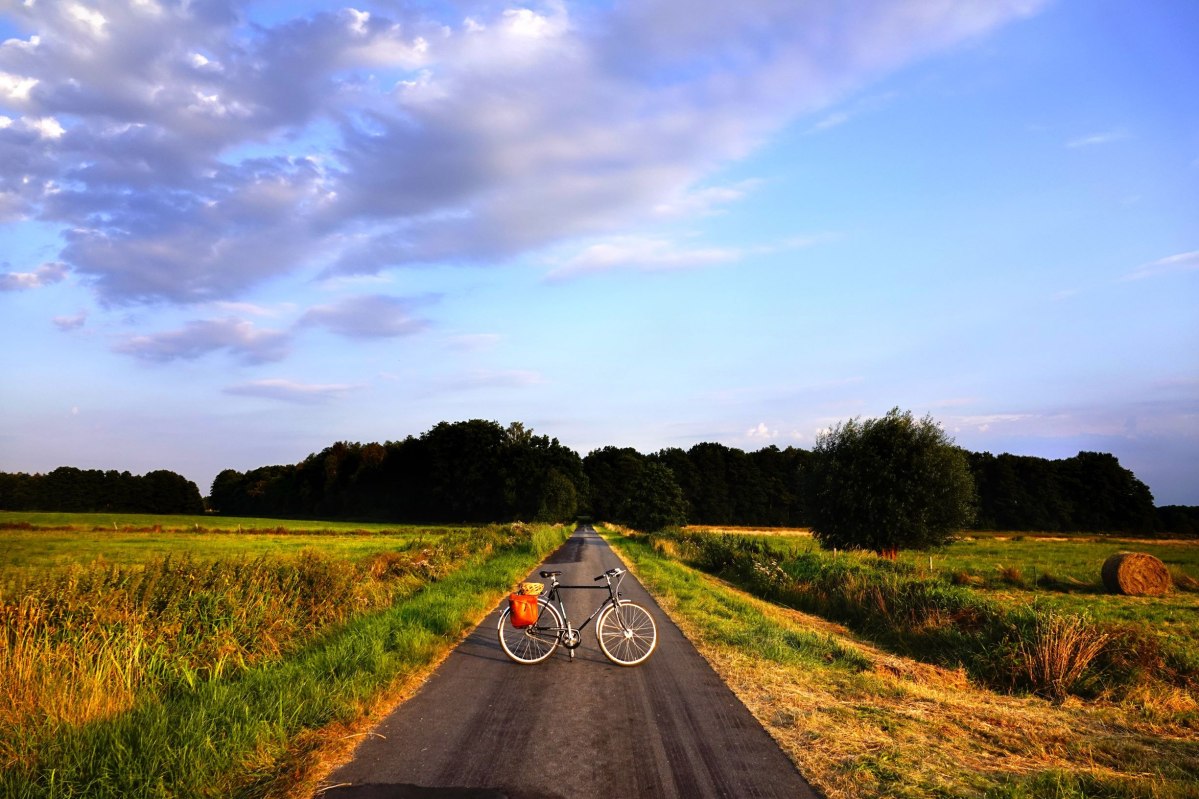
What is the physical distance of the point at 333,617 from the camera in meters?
11.7

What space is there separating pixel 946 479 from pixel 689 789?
31.5 metres

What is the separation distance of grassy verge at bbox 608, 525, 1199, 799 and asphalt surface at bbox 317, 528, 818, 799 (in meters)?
0.50

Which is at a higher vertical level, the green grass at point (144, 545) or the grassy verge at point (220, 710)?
the grassy verge at point (220, 710)

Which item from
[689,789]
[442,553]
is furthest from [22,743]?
[442,553]

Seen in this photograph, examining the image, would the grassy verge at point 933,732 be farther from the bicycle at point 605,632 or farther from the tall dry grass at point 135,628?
the tall dry grass at point 135,628

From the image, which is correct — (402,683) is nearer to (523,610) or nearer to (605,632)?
(523,610)

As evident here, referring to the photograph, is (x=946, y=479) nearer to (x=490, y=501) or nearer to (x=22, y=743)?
(x=22, y=743)

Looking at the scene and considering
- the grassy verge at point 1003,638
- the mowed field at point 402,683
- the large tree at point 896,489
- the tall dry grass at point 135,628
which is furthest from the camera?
the large tree at point 896,489

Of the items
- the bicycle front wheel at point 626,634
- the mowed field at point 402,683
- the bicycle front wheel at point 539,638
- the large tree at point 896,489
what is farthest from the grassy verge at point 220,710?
the large tree at point 896,489

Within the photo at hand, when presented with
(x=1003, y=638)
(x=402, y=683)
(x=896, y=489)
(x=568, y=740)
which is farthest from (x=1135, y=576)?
(x=402, y=683)

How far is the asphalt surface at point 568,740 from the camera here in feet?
16.6

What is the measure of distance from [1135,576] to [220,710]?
3082 centimetres

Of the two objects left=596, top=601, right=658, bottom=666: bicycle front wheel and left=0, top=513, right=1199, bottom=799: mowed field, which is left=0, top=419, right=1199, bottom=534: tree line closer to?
left=0, top=513, right=1199, bottom=799: mowed field

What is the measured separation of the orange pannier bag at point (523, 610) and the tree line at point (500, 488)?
71491 mm
